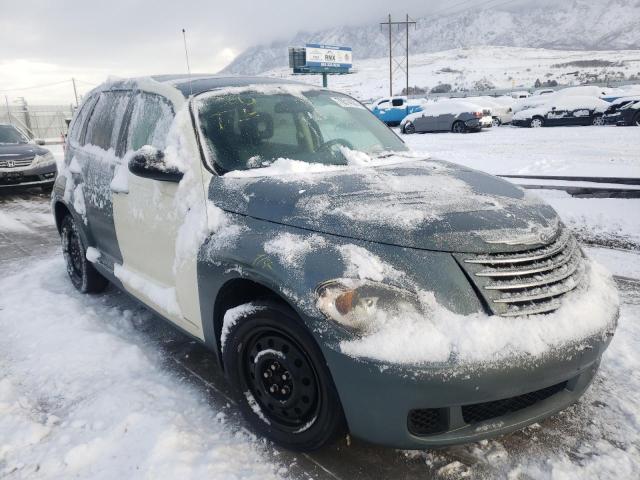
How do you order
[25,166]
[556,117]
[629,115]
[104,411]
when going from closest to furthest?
[104,411] → [25,166] → [629,115] → [556,117]

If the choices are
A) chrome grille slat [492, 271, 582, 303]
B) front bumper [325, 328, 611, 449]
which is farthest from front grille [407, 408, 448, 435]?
chrome grille slat [492, 271, 582, 303]

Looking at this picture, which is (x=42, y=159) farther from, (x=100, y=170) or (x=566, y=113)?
(x=566, y=113)

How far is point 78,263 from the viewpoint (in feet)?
15.4

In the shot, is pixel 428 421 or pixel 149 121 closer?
pixel 428 421

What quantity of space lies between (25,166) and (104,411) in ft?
30.3

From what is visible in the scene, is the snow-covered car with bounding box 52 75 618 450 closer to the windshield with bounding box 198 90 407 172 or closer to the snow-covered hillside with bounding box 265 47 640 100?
the windshield with bounding box 198 90 407 172

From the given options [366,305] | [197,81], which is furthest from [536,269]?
[197,81]

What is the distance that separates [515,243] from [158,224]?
6.58ft

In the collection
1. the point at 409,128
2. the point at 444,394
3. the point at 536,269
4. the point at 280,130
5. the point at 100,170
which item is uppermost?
the point at 280,130

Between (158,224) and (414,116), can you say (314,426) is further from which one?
(414,116)

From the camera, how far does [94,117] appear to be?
14.1ft

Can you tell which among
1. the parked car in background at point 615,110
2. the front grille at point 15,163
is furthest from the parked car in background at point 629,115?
the front grille at point 15,163

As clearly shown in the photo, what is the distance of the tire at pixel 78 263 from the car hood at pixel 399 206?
7.61ft

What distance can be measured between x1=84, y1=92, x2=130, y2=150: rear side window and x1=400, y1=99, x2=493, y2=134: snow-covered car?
62.4ft
